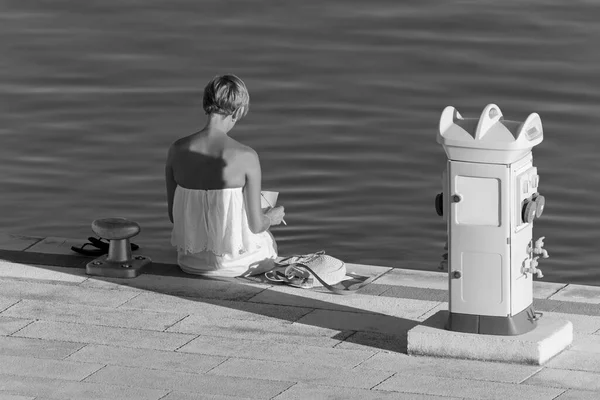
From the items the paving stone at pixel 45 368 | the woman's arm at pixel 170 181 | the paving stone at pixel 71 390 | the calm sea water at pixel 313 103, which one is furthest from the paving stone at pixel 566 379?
the calm sea water at pixel 313 103

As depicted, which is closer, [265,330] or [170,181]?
[265,330]

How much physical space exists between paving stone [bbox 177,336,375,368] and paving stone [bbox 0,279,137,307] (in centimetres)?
93

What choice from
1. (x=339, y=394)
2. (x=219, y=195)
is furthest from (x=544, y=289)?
(x=339, y=394)

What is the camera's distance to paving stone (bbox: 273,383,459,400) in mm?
7152

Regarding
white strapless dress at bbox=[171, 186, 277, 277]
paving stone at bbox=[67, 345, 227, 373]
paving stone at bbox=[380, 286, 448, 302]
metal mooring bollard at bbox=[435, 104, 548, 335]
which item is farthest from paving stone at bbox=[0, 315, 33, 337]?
metal mooring bollard at bbox=[435, 104, 548, 335]

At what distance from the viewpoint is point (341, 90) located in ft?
52.4

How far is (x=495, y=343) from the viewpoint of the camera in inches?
299

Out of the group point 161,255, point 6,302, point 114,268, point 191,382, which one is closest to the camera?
point 191,382

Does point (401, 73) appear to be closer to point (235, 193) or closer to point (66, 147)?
point (66, 147)

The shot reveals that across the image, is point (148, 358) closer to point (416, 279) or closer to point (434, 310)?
point (434, 310)

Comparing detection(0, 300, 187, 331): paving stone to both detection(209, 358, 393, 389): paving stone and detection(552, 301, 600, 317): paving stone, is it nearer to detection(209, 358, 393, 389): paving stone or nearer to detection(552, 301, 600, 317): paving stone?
detection(209, 358, 393, 389): paving stone

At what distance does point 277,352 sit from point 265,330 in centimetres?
37

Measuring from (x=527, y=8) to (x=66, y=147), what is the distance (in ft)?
22.8

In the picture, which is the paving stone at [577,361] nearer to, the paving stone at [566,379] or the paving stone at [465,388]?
the paving stone at [566,379]
